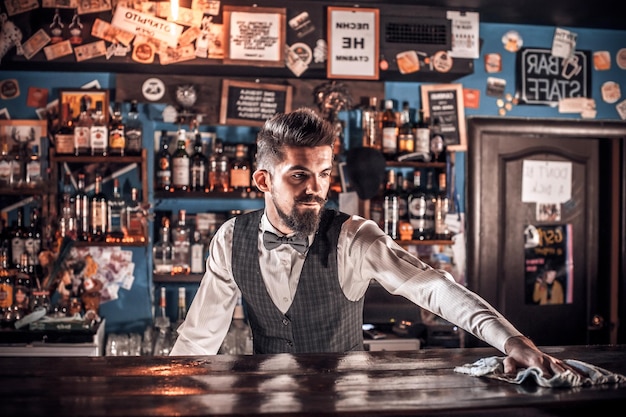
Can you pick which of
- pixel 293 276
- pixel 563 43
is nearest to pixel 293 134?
pixel 293 276

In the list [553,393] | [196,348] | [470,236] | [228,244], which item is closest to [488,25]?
[470,236]

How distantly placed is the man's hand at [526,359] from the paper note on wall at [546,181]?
3.21 meters

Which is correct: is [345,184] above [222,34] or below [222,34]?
below

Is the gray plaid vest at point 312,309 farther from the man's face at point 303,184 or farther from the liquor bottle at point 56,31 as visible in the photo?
the liquor bottle at point 56,31

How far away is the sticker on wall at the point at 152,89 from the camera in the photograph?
14.1 feet

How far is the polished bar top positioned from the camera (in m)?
1.32

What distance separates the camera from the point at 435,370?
1.69m

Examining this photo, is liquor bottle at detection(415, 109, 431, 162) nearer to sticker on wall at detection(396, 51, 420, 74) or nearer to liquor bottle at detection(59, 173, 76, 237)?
sticker on wall at detection(396, 51, 420, 74)

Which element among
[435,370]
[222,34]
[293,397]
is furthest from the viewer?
[222,34]

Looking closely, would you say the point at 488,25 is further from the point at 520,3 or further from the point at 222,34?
the point at 222,34

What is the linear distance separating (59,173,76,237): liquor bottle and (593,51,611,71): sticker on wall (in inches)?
146

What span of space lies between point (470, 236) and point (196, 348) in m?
2.73

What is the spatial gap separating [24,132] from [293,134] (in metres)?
2.77

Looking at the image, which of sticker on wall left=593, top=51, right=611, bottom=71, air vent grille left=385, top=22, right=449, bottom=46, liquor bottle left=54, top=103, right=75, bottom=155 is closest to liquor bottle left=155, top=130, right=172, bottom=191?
liquor bottle left=54, top=103, right=75, bottom=155
